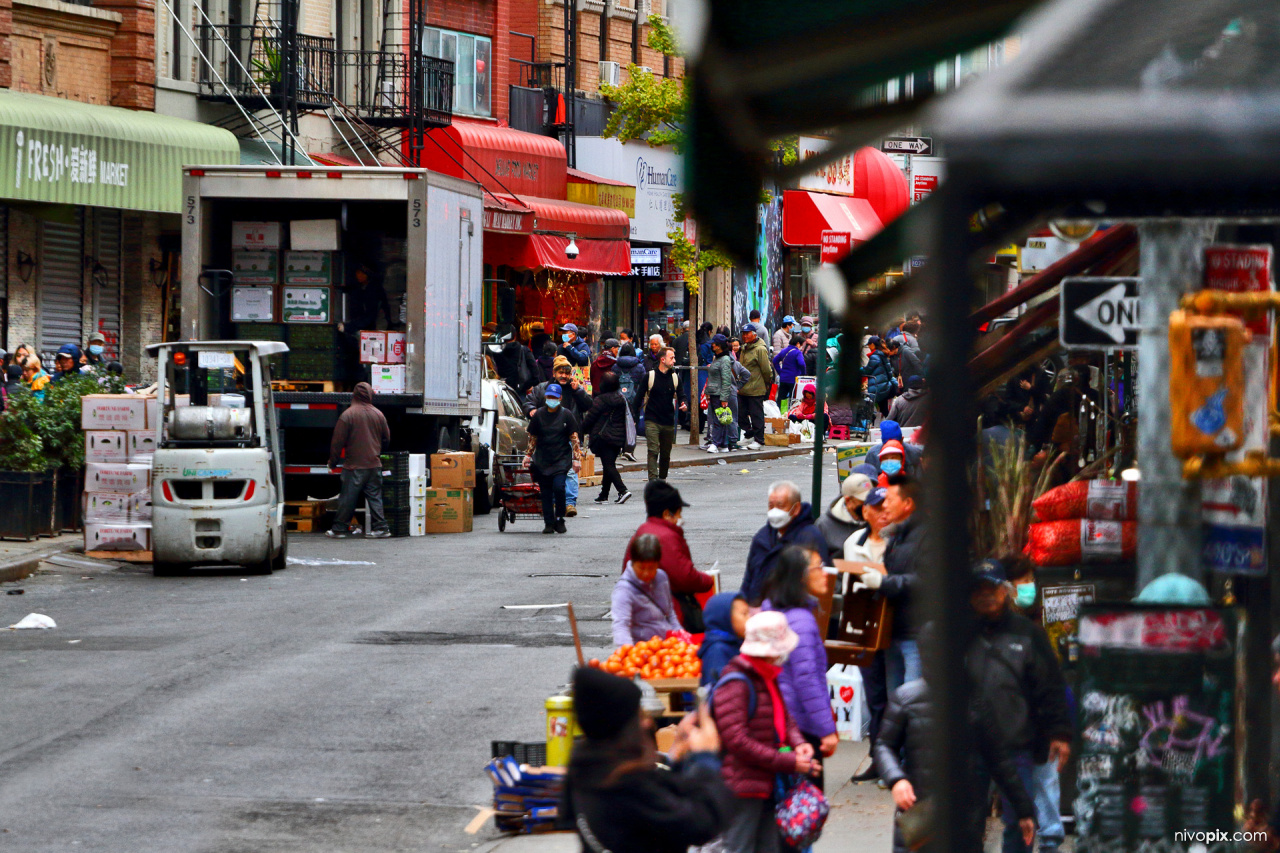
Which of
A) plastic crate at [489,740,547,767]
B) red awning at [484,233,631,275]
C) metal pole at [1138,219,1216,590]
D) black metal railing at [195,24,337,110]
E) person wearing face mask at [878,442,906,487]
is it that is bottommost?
plastic crate at [489,740,547,767]

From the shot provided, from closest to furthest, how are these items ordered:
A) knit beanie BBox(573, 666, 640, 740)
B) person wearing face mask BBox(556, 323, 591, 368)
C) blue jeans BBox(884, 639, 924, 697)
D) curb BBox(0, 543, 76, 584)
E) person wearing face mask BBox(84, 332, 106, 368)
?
knit beanie BBox(573, 666, 640, 740)
blue jeans BBox(884, 639, 924, 697)
curb BBox(0, 543, 76, 584)
person wearing face mask BBox(84, 332, 106, 368)
person wearing face mask BBox(556, 323, 591, 368)

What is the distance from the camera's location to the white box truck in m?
20.6

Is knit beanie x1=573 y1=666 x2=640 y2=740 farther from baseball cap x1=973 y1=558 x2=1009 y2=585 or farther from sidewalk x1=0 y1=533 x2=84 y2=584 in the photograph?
sidewalk x1=0 y1=533 x2=84 y2=584

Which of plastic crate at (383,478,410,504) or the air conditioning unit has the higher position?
the air conditioning unit

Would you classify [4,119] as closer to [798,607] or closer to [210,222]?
[210,222]

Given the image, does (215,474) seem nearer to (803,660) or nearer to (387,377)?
(387,377)

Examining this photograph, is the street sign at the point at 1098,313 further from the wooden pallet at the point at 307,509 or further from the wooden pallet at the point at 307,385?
the wooden pallet at the point at 307,385

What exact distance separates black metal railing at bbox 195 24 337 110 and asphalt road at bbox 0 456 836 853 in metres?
12.9

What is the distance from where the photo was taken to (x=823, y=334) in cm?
1037

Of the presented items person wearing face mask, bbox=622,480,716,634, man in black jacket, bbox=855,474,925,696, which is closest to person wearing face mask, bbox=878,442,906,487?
person wearing face mask, bbox=622,480,716,634

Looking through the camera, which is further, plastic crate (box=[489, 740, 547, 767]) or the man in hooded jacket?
the man in hooded jacket

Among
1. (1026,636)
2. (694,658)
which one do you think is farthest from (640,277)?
(1026,636)

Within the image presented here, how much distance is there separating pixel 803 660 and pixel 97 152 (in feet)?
68.8

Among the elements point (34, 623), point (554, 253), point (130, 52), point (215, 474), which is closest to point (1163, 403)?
point (34, 623)
